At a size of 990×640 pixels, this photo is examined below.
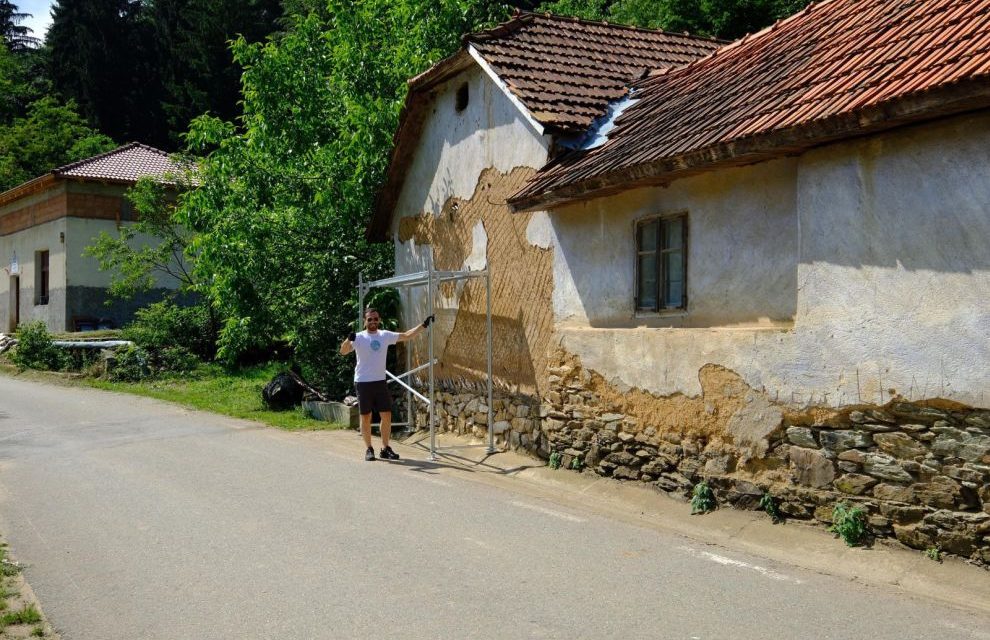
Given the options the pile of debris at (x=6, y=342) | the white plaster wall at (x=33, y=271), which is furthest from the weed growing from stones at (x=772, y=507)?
the pile of debris at (x=6, y=342)

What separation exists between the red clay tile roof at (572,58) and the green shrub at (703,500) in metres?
4.50

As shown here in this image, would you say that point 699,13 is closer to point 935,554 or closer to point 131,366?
point 131,366

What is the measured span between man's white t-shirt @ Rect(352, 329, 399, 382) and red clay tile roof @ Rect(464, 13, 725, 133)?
3.31 metres

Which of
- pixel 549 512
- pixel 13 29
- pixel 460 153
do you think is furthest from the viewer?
pixel 13 29

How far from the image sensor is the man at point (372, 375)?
440 inches

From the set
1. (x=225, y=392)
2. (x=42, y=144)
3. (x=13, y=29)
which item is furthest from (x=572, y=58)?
(x=13, y=29)

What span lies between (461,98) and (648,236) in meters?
4.80

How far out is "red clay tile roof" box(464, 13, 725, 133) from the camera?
36.1ft

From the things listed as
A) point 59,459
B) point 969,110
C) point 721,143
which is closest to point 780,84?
point 721,143

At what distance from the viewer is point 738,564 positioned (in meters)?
6.53

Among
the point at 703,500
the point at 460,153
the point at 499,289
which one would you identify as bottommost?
the point at 703,500

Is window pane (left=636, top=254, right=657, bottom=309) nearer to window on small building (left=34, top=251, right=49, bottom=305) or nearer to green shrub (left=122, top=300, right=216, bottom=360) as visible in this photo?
green shrub (left=122, top=300, right=216, bottom=360)

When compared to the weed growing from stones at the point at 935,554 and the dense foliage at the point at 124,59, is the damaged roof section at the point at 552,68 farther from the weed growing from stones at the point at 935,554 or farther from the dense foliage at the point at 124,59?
the dense foliage at the point at 124,59

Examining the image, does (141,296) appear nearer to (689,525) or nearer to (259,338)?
(259,338)
